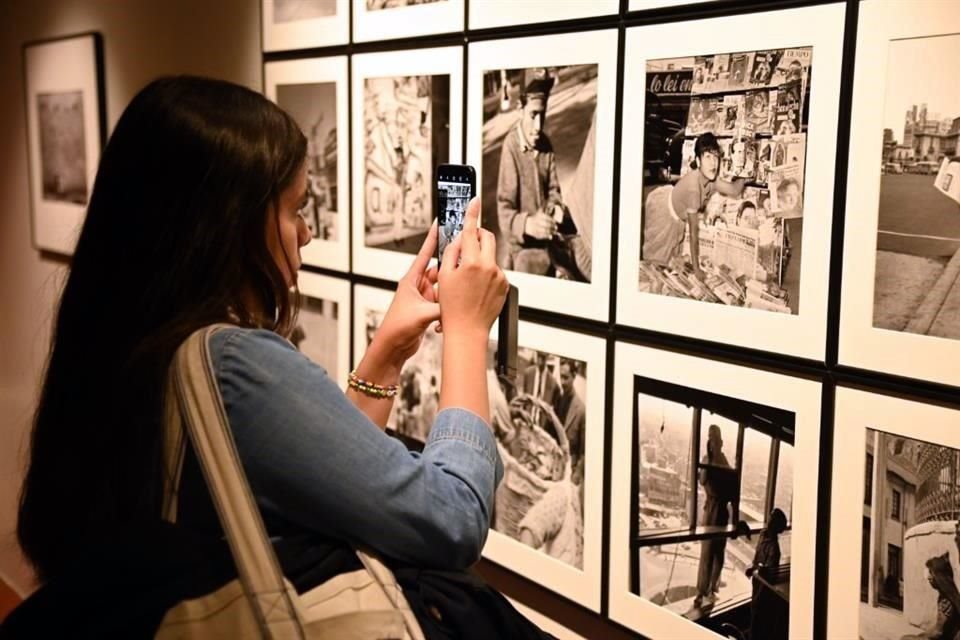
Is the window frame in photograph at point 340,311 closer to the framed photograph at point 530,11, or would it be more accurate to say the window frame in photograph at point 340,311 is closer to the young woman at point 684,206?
the framed photograph at point 530,11

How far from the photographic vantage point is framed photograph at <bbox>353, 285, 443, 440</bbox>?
1.91 meters

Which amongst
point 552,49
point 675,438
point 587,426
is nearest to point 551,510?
point 587,426

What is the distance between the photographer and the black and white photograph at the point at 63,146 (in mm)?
3139

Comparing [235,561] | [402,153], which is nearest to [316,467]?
[235,561]

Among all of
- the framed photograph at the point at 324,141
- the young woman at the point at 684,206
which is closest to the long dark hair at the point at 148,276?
the young woman at the point at 684,206

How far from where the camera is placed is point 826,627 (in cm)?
128

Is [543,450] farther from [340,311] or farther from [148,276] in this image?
[148,276]

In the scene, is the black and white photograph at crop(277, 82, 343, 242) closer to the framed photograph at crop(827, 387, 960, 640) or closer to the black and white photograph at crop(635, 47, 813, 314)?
the black and white photograph at crop(635, 47, 813, 314)

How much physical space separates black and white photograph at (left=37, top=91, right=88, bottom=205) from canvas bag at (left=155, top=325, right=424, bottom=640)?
2.46m

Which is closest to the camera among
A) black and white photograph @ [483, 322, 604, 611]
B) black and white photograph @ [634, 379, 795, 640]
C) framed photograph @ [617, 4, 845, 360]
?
framed photograph @ [617, 4, 845, 360]

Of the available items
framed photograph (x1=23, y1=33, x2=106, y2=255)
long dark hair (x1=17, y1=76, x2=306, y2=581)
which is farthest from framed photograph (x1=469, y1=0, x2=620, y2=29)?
framed photograph (x1=23, y1=33, x2=106, y2=255)

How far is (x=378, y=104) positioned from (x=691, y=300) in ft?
2.85

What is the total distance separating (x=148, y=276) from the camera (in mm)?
937

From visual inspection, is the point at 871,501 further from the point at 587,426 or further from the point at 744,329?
the point at 587,426
